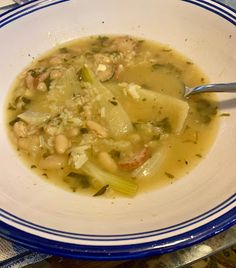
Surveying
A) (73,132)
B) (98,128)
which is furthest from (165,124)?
(73,132)

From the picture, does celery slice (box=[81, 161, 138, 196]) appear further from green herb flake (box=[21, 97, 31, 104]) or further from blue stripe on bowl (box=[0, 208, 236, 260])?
green herb flake (box=[21, 97, 31, 104])

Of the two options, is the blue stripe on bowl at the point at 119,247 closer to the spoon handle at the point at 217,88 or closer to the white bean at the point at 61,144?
the white bean at the point at 61,144

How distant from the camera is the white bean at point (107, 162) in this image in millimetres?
1945

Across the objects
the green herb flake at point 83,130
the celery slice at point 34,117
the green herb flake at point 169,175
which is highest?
the celery slice at point 34,117

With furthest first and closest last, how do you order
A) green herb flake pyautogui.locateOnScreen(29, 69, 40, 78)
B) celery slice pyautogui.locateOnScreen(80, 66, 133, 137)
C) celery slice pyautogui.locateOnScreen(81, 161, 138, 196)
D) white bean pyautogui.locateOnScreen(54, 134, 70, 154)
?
green herb flake pyautogui.locateOnScreen(29, 69, 40, 78) → celery slice pyautogui.locateOnScreen(80, 66, 133, 137) → white bean pyautogui.locateOnScreen(54, 134, 70, 154) → celery slice pyautogui.locateOnScreen(81, 161, 138, 196)

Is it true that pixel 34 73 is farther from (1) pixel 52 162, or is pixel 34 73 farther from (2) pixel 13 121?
(1) pixel 52 162

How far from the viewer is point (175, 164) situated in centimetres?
195

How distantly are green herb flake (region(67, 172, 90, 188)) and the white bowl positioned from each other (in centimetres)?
9

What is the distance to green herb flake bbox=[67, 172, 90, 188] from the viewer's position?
186cm

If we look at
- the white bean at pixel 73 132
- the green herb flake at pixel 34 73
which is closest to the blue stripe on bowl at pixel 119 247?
the white bean at pixel 73 132

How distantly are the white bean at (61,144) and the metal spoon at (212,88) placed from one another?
0.70 metres

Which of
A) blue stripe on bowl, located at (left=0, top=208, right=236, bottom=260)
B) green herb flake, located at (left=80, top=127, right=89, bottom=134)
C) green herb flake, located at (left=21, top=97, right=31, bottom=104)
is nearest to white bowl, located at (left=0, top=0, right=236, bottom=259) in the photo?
blue stripe on bowl, located at (left=0, top=208, right=236, bottom=260)

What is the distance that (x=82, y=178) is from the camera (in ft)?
6.23

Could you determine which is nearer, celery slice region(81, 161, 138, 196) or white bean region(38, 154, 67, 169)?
celery slice region(81, 161, 138, 196)
